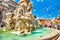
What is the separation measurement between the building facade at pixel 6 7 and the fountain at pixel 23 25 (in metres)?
0.27

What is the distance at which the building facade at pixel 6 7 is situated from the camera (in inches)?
303

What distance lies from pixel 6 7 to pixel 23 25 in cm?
171

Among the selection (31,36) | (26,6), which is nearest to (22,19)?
(31,36)

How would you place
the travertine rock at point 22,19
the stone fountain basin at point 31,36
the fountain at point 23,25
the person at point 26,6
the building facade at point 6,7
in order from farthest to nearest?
the building facade at point 6,7 → the person at point 26,6 → the travertine rock at point 22,19 → the fountain at point 23,25 → the stone fountain basin at point 31,36

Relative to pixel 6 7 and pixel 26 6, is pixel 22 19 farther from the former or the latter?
pixel 6 7

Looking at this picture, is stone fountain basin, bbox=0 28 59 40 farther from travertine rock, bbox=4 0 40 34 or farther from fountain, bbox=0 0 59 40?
travertine rock, bbox=4 0 40 34

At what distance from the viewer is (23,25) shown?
6.59 metres

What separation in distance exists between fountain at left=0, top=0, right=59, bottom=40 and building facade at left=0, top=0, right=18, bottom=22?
274 mm

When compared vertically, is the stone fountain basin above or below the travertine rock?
below

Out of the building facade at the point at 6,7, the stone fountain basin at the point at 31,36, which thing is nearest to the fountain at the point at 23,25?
the stone fountain basin at the point at 31,36

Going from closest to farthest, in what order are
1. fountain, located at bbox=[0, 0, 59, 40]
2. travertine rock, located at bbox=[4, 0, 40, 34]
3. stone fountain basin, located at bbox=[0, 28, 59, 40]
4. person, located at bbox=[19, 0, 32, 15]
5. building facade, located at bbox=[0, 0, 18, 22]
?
stone fountain basin, located at bbox=[0, 28, 59, 40] → fountain, located at bbox=[0, 0, 59, 40] → travertine rock, located at bbox=[4, 0, 40, 34] → person, located at bbox=[19, 0, 32, 15] → building facade, located at bbox=[0, 0, 18, 22]

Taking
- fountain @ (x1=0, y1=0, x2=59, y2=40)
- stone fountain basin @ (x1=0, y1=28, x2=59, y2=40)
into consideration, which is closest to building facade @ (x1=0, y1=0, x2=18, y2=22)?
fountain @ (x1=0, y1=0, x2=59, y2=40)

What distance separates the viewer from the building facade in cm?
770

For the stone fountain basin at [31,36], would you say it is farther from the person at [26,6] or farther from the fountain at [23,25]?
the person at [26,6]
